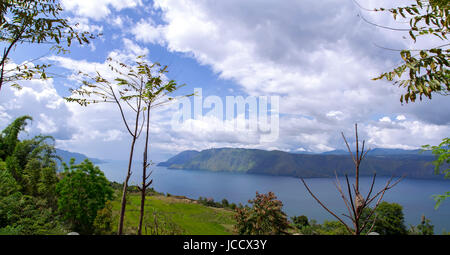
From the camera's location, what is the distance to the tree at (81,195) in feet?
32.0

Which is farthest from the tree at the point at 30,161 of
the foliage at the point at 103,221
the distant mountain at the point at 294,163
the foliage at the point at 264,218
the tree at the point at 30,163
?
the distant mountain at the point at 294,163

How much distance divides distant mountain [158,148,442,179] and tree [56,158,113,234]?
10066cm

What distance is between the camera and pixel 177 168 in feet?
584

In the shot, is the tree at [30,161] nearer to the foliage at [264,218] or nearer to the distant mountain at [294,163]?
the foliage at [264,218]

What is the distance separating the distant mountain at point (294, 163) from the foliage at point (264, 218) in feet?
328

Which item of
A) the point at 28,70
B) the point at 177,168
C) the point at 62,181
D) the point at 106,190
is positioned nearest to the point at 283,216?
the point at 28,70

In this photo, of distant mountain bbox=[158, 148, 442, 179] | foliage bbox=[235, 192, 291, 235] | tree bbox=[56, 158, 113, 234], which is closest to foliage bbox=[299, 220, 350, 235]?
foliage bbox=[235, 192, 291, 235]

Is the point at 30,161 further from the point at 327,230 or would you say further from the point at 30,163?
the point at 327,230

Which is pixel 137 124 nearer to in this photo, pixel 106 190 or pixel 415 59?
pixel 415 59

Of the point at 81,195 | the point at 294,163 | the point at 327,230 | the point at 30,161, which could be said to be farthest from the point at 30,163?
the point at 294,163

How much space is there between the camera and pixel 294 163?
146m

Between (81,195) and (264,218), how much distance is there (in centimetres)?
786

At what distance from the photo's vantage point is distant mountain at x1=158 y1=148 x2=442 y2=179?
4188 inches
